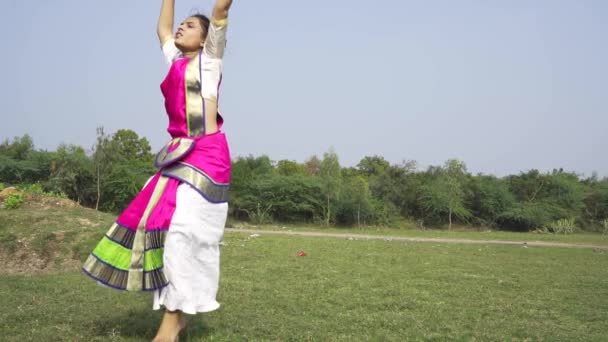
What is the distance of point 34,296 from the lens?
6121 millimetres

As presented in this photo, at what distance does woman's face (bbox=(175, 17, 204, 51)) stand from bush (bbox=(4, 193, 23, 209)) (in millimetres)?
9979

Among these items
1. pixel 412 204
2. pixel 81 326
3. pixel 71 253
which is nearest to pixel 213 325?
pixel 81 326

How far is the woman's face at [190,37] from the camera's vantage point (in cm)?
423

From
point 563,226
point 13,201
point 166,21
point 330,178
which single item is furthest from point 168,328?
point 563,226

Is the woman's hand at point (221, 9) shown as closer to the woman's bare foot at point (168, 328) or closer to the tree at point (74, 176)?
the woman's bare foot at point (168, 328)

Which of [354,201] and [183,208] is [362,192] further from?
[183,208]

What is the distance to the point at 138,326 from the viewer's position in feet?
15.5

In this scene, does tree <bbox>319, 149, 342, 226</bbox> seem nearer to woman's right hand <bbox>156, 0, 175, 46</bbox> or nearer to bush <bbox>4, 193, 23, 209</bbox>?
bush <bbox>4, 193, 23, 209</bbox>

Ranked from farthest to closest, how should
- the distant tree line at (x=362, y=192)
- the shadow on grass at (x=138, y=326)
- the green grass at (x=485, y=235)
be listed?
the distant tree line at (x=362, y=192), the green grass at (x=485, y=235), the shadow on grass at (x=138, y=326)

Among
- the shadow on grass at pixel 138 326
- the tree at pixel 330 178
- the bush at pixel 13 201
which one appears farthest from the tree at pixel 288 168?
the shadow on grass at pixel 138 326

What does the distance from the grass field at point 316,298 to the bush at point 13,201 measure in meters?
0.32

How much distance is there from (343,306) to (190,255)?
9.72ft

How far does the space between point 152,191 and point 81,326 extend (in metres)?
1.65

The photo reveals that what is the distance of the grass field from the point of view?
489cm
